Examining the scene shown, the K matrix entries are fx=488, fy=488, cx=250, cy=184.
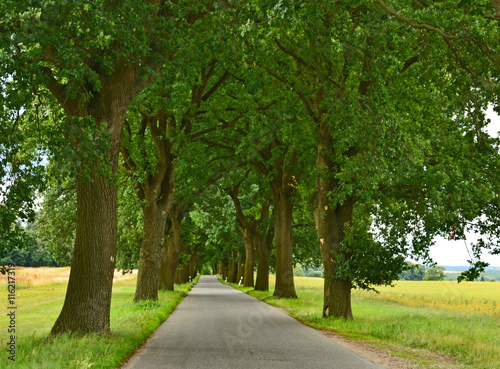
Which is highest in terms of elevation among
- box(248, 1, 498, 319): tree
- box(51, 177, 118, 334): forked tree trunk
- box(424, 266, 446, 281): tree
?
box(248, 1, 498, 319): tree

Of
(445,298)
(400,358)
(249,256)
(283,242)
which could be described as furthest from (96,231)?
(445,298)

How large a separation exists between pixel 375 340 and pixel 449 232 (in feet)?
13.1

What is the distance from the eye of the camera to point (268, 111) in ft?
64.4

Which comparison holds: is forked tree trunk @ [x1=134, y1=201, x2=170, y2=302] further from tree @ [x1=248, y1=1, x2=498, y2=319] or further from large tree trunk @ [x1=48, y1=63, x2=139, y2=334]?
large tree trunk @ [x1=48, y1=63, x2=139, y2=334]

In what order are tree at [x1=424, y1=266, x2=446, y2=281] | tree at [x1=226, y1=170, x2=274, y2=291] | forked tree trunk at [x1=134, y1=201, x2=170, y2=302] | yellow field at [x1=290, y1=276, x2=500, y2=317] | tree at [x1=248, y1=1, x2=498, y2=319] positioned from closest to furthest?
1. tree at [x1=248, y1=1, x2=498, y2=319]
2. forked tree trunk at [x1=134, y1=201, x2=170, y2=302]
3. yellow field at [x1=290, y1=276, x2=500, y2=317]
4. tree at [x1=226, y1=170, x2=274, y2=291]
5. tree at [x1=424, y1=266, x2=446, y2=281]

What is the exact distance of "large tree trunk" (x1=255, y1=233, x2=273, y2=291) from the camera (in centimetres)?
3369

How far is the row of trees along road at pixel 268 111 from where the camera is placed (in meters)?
8.53

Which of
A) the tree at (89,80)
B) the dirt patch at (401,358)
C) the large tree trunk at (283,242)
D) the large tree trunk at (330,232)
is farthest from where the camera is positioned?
the large tree trunk at (283,242)

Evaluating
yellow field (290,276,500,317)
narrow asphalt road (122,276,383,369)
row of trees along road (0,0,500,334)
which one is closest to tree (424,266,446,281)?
yellow field (290,276,500,317)

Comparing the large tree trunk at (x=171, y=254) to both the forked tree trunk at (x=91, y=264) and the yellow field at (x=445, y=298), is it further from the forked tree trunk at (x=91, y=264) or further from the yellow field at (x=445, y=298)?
the forked tree trunk at (x=91, y=264)

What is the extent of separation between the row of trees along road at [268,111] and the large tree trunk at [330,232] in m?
0.05

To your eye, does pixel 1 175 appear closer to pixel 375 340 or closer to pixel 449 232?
pixel 375 340

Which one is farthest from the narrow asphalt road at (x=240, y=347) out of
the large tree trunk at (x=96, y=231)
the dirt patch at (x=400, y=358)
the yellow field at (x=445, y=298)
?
the yellow field at (x=445, y=298)

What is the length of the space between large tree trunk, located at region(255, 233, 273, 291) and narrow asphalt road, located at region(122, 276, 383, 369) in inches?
709
